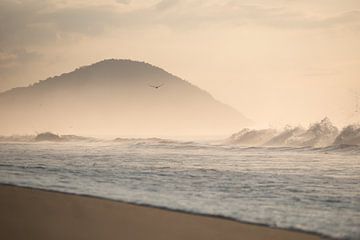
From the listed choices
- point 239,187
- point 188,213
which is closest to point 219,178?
point 239,187

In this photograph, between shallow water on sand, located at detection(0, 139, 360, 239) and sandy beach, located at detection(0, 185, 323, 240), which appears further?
shallow water on sand, located at detection(0, 139, 360, 239)

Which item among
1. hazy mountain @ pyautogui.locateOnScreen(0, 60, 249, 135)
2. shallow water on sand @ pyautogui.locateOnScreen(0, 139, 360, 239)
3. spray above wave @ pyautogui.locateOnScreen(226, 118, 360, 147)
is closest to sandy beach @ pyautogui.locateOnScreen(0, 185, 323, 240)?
shallow water on sand @ pyautogui.locateOnScreen(0, 139, 360, 239)

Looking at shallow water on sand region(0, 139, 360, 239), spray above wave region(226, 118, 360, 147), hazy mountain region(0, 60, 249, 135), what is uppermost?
hazy mountain region(0, 60, 249, 135)

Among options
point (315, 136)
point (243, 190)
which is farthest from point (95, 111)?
point (243, 190)

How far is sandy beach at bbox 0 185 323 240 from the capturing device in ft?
21.1

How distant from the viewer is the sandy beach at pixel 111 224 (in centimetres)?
643

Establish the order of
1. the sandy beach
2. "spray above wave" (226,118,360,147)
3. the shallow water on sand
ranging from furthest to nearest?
"spray above wave" (226,118,360,147) → the shallow water on sand → the sandy beach

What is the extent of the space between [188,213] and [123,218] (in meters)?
1.20

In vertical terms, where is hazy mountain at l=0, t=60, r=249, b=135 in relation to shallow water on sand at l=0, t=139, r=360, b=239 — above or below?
above

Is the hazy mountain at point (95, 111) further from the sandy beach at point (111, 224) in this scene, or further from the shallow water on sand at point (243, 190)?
the sandy beach at point (111, 224)

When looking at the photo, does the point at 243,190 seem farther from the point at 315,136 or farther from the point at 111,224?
the point at 315,136

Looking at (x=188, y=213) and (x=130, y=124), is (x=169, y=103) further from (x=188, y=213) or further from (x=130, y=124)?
(x=188, y=213)

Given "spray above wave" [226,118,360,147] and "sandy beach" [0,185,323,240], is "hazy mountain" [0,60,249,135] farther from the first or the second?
"sandy beach" [0,185,323,240]

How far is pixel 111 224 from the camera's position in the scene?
22.9 feet
